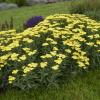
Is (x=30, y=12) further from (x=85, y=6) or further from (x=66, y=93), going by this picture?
(x=66, y=93)

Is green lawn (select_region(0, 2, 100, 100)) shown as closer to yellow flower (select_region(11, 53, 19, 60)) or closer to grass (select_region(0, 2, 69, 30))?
yellow flower (select_region(11, 53, 19, 60))

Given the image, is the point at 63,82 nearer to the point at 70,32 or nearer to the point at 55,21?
the point at 70,32

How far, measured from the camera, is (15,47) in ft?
22.5

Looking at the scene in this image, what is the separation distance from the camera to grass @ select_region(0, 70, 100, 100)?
6.13 m

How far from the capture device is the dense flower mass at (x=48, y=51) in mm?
6293

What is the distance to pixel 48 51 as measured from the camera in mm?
6820

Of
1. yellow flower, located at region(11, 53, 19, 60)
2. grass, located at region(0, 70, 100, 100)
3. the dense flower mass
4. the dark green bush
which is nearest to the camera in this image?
grass, located at region(0, 70, 100, 100)

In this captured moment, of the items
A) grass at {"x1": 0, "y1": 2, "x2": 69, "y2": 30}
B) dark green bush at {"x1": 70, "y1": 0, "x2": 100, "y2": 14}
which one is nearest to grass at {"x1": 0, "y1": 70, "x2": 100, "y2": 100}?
dark green bush at {"x1": 70, "y1": 0, "x2": 100, "y2": 14}

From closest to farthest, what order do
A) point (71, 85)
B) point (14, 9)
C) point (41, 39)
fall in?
point (71, 85)
point (41, 39)
point (14, 9)

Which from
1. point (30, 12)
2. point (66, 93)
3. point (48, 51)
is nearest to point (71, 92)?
point (66, 93)

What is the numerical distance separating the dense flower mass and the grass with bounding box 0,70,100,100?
184 millimetres

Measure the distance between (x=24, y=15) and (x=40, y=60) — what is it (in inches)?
336

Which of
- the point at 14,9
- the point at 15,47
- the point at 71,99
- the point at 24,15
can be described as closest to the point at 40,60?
the point at 15,47

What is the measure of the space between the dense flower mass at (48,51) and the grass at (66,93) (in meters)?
0.18
